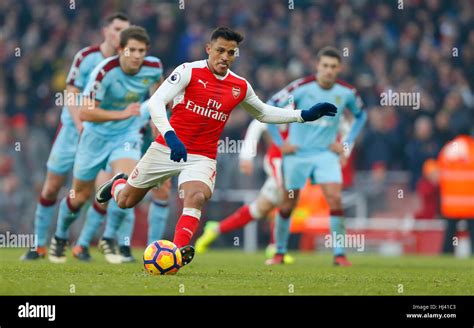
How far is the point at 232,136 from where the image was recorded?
20469 mm

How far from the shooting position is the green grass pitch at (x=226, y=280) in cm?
891

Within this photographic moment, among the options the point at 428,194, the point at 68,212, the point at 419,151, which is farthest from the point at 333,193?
the point at 419,151

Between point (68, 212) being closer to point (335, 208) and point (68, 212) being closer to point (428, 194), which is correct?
point (335, 208)

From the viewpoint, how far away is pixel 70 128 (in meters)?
13.1

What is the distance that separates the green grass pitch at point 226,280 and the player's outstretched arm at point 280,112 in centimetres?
150

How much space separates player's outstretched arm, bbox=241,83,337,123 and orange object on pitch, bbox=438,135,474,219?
8497 millimetres

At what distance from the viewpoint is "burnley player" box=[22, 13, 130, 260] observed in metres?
12.8

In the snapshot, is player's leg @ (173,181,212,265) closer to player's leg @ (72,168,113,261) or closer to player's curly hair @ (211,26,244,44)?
player's curly hair @ (211,26,244,44)

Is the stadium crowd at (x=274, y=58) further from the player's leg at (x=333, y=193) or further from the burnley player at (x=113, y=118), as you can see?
the burnley player at (x=113, y=118)

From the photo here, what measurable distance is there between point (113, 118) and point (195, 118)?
207 cm

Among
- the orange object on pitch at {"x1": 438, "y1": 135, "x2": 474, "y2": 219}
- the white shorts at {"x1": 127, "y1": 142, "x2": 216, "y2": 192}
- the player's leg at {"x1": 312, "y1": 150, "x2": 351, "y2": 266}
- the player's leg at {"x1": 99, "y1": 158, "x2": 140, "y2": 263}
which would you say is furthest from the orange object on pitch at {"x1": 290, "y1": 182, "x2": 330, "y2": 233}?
the white shorts at {"x1": 127, "y1": 142, "x2": 216, "y2": 192}
